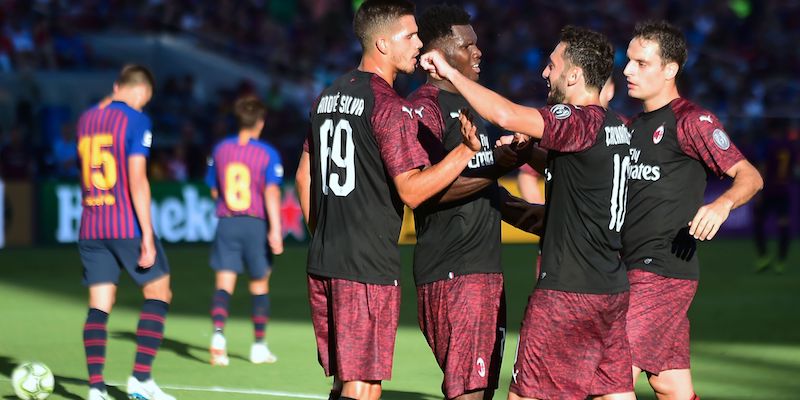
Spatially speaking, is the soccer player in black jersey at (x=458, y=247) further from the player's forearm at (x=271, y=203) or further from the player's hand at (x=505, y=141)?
the player's forearm at (x=271, y=203)

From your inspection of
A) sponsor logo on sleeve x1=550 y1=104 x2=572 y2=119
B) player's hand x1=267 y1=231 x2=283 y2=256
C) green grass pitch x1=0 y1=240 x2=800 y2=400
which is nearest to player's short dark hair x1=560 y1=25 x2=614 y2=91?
sponsor logo on sleeve x1=550 y1=104 x2=572 y2=119

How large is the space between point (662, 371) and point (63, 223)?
15327mm

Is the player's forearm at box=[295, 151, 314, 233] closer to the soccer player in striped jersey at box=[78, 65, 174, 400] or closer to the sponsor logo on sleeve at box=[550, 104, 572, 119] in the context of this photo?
the sponsor logo on sleeve at box=[550, 104, 572, 119]

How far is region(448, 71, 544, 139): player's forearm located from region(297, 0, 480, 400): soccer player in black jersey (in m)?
0.44

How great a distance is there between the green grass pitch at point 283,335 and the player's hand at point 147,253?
1.19m

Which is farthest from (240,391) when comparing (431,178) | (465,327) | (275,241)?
(431,178)

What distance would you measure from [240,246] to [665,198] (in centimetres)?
488

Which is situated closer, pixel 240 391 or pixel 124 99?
pixel 124 99

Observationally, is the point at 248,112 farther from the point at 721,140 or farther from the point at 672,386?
the point at 672,386

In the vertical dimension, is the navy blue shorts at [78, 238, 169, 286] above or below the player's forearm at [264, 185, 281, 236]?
below

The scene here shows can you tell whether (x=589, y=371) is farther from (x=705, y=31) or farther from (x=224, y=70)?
(x=705, y=31)

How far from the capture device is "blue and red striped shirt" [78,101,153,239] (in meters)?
8.12

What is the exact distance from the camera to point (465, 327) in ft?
→ 20.4

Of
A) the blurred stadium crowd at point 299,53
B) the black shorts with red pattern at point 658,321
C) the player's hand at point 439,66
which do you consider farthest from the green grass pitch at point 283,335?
the blurred stadium crowd at point 299,53
